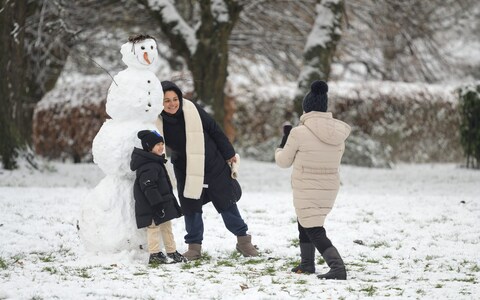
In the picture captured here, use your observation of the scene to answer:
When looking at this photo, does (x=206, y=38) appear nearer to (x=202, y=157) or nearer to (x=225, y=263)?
(x=202, y=157)

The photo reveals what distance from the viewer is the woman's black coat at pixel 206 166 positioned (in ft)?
22.0

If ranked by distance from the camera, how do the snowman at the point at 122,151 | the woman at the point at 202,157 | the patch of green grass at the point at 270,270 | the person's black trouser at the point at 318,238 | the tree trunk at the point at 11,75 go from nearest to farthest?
the person's black trouser at the point at 318,238 → the patch of green grass at the point at 270,270 → the snowman at the point at 122,151 → the woman at the point at 202,157 → the tree trunk at the point at 11,75

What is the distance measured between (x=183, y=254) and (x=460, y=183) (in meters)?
7.73

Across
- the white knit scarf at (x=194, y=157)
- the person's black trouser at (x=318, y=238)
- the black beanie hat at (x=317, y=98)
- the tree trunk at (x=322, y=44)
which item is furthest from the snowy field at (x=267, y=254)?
the tree trunk at (x=322, y=44)

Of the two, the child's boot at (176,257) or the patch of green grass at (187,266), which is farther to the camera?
the child's boot at (176,257)

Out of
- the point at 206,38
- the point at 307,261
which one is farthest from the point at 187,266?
the point at 206,38

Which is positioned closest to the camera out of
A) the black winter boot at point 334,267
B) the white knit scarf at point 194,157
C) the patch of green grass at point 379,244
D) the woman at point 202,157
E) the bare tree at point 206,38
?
the black winter boot at point 334,267

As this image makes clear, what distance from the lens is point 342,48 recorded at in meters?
18.1

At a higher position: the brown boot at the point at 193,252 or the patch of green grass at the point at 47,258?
the brown boot at the point at 193,252

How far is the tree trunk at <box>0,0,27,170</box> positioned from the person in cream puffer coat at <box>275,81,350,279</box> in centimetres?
771

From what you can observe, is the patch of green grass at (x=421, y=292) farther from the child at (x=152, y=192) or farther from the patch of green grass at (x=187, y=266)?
the child at (x=152, y=192)

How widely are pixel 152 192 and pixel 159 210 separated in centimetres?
20

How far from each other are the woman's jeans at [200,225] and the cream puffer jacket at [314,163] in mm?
1079

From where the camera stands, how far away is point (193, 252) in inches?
264
